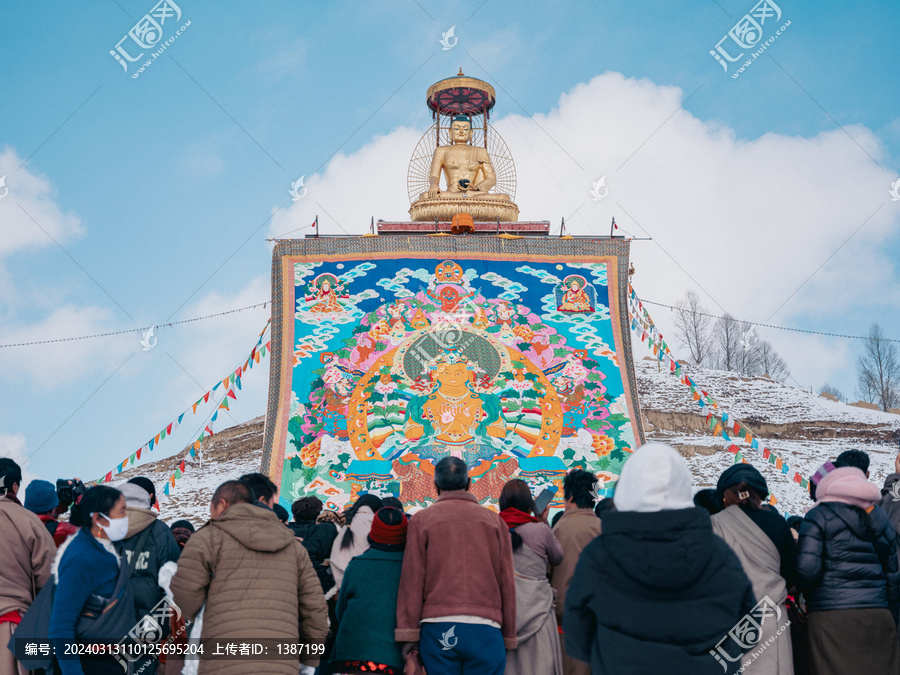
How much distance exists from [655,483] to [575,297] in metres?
10.2

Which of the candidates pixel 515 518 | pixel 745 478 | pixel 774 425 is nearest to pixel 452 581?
pixel 515 518

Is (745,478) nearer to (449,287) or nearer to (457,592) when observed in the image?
(457,592)

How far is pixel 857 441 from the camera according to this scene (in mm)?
20109

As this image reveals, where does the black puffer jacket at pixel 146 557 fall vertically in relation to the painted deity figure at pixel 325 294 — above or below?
below

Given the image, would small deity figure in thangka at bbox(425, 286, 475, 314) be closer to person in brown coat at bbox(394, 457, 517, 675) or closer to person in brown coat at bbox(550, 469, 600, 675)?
person in brown coat at bbox(550, 469, 600, 675)

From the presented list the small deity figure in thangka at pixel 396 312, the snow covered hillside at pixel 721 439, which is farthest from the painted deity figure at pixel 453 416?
the snow covered hillside at pixel 721 439

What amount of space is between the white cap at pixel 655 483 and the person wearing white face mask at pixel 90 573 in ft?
8.01

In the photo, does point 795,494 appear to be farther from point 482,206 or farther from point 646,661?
point 646,661

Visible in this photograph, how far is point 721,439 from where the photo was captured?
1933cm

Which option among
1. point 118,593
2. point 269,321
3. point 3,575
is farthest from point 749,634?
point 269,321

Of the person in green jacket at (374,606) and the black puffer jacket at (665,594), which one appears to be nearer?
the black puffer jacket at (665,594)

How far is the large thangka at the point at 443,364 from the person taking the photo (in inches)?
425

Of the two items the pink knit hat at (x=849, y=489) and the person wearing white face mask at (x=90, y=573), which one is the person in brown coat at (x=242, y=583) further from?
the pink knit hat at (x=849, y=489)

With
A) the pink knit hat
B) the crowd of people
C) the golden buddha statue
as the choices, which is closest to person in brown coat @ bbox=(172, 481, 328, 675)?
the crowd of people
